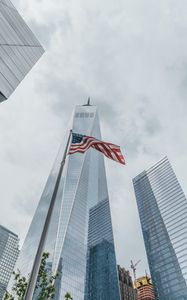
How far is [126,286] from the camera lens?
14912cm

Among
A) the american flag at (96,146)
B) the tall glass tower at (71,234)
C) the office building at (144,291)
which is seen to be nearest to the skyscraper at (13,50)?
the american flag at (96,146)

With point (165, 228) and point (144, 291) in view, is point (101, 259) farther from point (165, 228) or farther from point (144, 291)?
point (165, 228)

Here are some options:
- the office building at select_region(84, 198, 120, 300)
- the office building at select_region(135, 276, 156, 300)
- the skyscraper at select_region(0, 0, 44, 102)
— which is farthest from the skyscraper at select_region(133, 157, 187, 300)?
the skyscraper at select_region(0, 0, 44, 102)

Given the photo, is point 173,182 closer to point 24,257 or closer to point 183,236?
point 183,236

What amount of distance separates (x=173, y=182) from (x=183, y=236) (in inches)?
1441

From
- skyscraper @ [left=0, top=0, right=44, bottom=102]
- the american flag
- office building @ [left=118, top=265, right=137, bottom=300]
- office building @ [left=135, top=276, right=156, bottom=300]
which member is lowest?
the american flag

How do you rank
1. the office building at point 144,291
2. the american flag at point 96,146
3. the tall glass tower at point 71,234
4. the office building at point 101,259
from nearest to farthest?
the american flag at point 96,146
the office building at point 144,291
the tall glass tower at point 71,234
the office building at point 101,259

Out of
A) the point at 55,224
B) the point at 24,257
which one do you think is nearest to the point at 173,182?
the point at 55,224

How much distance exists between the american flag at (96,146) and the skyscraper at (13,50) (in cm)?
1809

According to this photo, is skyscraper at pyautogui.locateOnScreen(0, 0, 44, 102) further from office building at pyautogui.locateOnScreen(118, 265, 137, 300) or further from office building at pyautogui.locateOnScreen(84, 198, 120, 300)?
office building at pyautogui.locateOnScreen(118, 265, 137, 300)

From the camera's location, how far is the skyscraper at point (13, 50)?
105 ft

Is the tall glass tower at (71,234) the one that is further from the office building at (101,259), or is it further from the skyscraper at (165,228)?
the skyscraper at (165,228)

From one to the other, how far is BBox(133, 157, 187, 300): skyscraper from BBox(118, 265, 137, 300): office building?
2022 cm

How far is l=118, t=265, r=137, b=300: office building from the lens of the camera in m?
143
